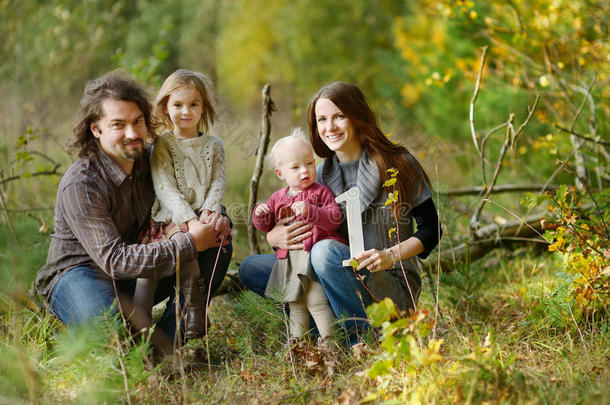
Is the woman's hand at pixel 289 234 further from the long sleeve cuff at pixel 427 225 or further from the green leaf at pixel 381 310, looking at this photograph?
the green leaf at pixel 381 310

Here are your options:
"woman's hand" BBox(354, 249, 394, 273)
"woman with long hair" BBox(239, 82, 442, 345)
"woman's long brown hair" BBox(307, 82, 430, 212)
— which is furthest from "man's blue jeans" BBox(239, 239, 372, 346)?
"woman's long brown hair" BBox(307, 82, 430, 212)

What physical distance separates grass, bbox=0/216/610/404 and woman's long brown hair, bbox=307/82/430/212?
0.66 meters

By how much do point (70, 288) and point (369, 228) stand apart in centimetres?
142

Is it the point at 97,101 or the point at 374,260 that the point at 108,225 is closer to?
the point at 97,101

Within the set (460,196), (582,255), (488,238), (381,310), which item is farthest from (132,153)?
(460,196)

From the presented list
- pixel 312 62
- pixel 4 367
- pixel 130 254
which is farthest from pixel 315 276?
pixel 312 62

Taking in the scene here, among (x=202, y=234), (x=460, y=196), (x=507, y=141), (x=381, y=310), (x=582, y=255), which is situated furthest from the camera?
(x=460, y=196)

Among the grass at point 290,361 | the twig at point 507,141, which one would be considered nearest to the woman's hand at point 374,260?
the grass at point 290,361

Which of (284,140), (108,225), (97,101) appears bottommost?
(108,225)

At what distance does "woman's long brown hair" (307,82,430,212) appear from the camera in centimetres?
264

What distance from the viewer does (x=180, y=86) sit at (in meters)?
2.72

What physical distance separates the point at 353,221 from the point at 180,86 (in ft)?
3.58

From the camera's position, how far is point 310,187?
269 cm

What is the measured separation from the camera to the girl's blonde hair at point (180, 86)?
2.74 m
